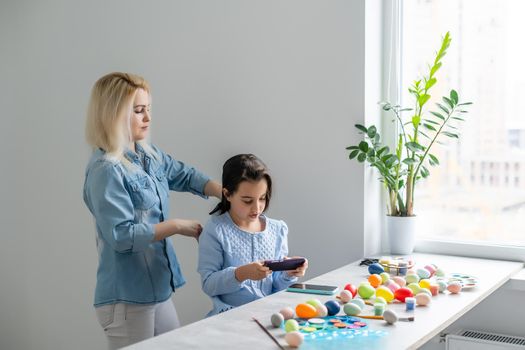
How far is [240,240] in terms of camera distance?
7.84ft

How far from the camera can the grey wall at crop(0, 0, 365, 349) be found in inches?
117

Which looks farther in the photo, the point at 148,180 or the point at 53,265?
the point at 53,265

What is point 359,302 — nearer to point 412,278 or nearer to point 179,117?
point 412,278

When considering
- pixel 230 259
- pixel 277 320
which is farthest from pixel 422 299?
pixel 230 259

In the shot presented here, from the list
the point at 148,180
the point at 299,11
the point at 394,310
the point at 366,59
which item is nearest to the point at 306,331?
the point at 394,310

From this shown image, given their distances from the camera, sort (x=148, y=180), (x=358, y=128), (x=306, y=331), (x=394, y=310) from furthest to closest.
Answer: (x=358, y=128) < (x=148, y=180) < (x=394, y=310) < (x=306, y=331)

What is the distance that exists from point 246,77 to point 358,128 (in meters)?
0.60

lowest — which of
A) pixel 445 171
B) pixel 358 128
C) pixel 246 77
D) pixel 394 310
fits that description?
pixel 394 310

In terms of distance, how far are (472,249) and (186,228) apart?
1202 millimetres

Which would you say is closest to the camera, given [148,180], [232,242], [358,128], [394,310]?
[394,310]

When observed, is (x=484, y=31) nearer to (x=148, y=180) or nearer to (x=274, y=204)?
(x=274, y=204)

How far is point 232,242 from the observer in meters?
2.37

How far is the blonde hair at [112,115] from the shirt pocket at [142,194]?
7 centimetres

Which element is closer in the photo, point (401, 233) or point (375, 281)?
point (375, 281)
